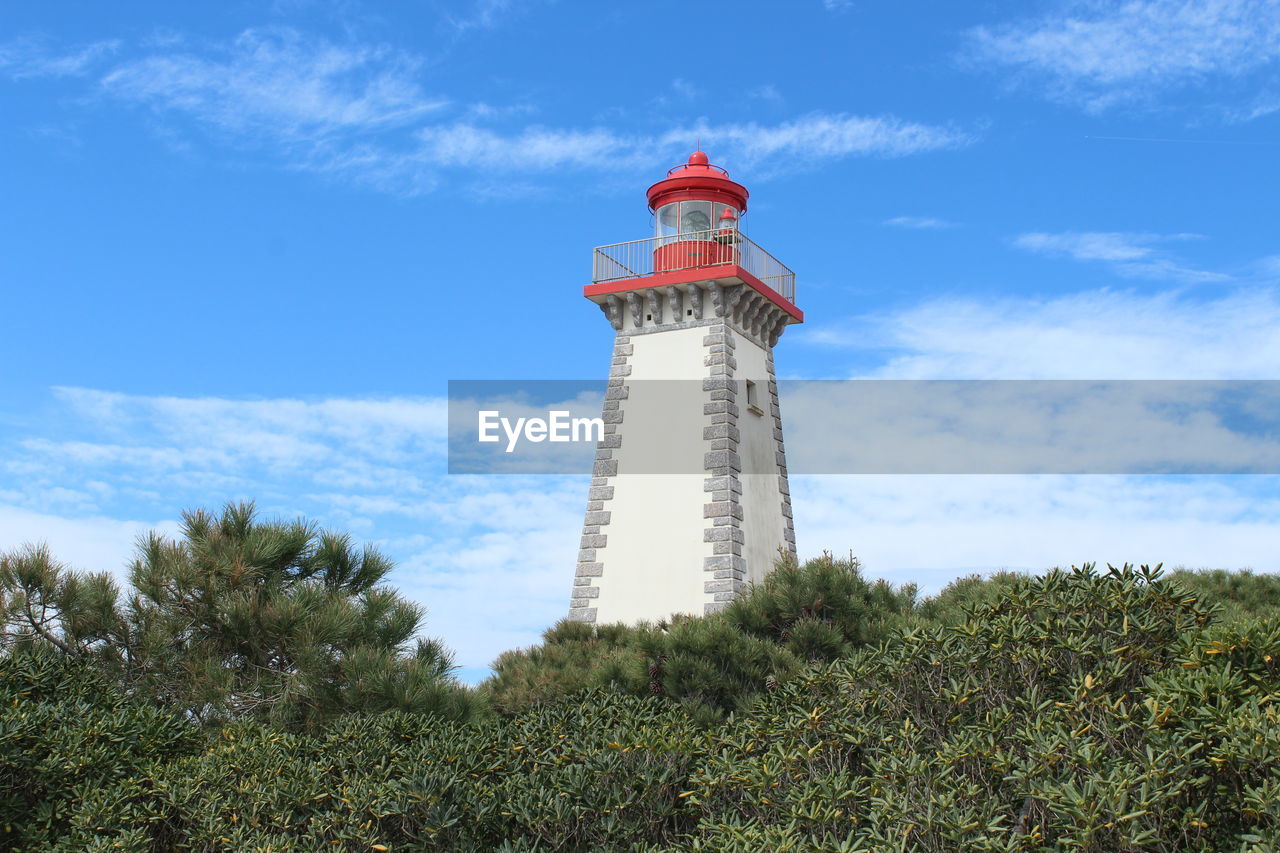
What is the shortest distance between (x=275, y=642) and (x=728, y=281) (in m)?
8.66

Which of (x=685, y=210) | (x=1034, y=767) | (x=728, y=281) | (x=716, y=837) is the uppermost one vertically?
(x=685, y=210)

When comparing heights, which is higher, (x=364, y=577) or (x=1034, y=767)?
(x=364, y=577)

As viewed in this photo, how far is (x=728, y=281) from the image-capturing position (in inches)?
676

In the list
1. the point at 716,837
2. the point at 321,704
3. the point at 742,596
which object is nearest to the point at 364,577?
the point at 321,704

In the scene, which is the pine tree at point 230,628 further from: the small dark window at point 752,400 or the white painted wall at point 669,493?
the small dark window at point 752,400

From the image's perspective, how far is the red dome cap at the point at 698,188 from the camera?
18.4m

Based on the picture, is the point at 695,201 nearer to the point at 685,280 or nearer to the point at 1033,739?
the point at 685,280

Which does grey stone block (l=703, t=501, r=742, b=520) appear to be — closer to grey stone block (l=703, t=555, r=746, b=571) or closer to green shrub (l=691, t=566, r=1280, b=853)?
grey stone block (l=703, t=555, r=746, b=571)

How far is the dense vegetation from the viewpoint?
448 centimetres

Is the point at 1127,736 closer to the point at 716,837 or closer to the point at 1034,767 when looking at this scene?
the point at 1034,767

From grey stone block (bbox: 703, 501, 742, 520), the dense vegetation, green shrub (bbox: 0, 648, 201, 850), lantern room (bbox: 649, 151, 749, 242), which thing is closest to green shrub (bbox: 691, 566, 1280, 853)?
the dense vegetation

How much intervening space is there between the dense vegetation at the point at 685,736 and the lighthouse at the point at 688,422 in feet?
16.5

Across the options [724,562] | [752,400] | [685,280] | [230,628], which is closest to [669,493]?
[724,562]

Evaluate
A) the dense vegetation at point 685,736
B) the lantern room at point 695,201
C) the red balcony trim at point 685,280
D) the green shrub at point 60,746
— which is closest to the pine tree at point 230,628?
the dense vegetation at point 685,736
